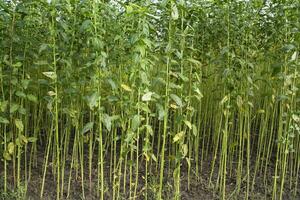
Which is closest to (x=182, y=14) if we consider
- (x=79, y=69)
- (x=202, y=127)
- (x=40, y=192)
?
(x=79, y=69)

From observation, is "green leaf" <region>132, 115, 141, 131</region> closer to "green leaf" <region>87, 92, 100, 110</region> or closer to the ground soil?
"green leaf" <region>87, 92, 100, 110</region>

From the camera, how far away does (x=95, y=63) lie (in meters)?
3.33

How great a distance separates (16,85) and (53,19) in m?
0.60

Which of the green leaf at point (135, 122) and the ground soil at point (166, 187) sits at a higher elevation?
the green leaf at point (135, 122)

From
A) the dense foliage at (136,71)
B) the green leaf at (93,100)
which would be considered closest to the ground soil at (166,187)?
the dense foliage at (136,71)

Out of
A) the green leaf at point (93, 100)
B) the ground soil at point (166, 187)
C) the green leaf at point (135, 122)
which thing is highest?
the green leaf at point (93, 100)

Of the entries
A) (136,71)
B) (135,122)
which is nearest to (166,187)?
(135,122)

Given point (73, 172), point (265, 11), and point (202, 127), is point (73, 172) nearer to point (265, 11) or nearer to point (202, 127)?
point (202, 127)

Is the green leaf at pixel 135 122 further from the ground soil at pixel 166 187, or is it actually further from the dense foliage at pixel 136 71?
the ground soil at pixel 166 187

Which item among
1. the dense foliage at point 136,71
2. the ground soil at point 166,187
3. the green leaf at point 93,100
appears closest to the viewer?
the green leaf at point 93,100

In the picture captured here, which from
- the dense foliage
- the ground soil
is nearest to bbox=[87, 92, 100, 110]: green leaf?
the dense foliage

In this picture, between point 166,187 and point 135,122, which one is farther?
point 166,187

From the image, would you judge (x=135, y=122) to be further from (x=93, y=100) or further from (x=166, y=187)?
(x=166, y=187)

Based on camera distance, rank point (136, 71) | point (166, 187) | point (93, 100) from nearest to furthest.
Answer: point (93, 100) → point (136, 71) → point (166, 187)
